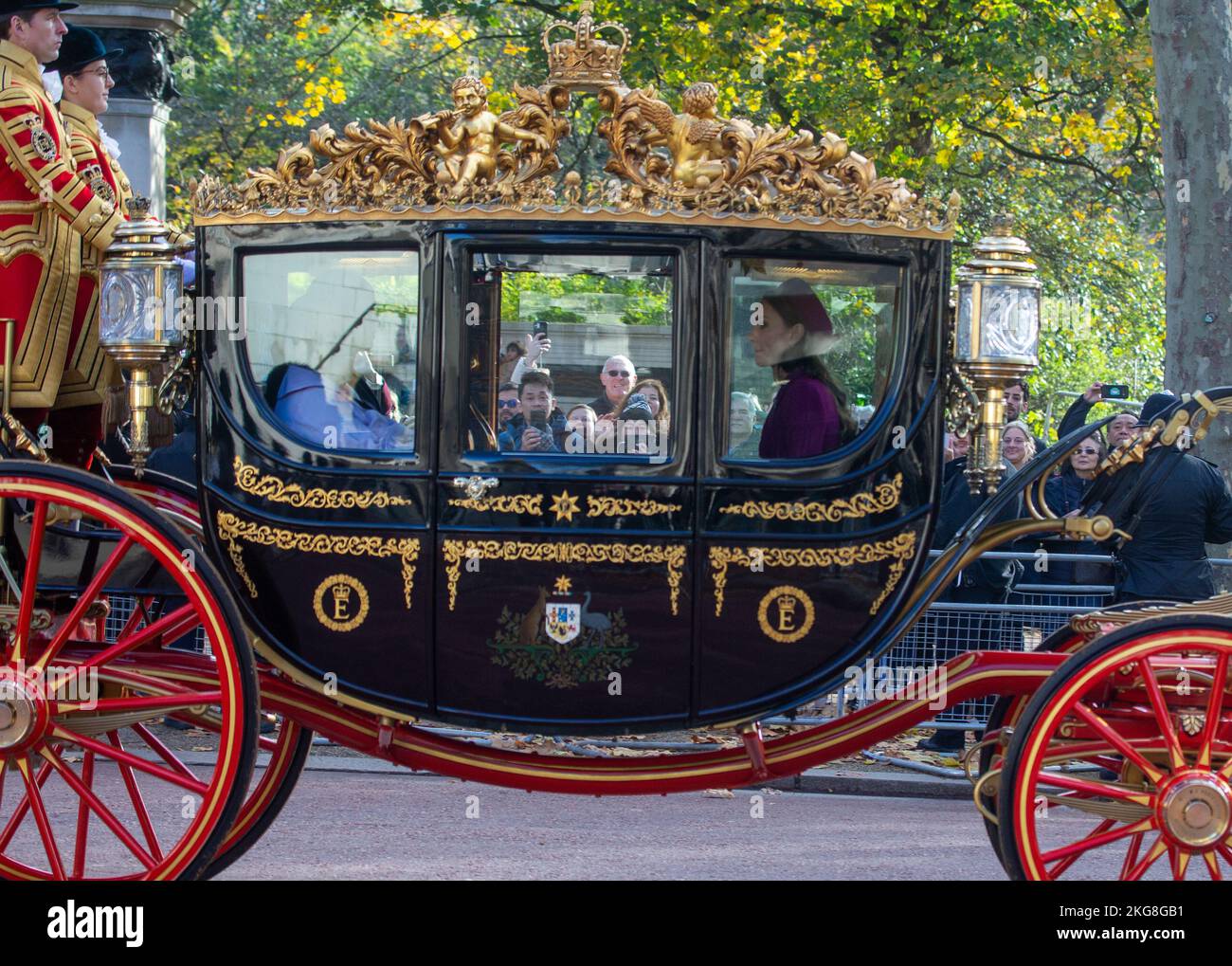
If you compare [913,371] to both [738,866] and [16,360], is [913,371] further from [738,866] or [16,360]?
[16,360]

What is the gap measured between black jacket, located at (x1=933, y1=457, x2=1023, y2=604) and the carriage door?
3.24 m

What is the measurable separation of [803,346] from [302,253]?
136 cm

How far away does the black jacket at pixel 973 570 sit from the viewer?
7.03 meters

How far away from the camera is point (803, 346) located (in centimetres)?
415

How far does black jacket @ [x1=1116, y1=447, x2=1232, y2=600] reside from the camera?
6.54m

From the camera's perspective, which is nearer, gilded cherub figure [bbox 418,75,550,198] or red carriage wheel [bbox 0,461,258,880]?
red carriage wheel [bbox 0,461,258,880]

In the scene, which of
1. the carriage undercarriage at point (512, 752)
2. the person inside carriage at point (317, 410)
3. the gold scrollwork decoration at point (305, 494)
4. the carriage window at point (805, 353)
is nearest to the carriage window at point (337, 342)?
the person inside carriage at point (317, 410)

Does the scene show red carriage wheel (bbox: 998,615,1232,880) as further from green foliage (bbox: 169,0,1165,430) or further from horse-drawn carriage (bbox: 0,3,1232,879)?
green foliage (bbox: 169,0,1165,430)

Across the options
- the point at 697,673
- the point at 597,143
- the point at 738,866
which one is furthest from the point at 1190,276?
the point at 597,143

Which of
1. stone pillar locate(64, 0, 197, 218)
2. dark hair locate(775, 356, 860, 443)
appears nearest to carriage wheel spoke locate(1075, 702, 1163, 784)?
dark hair locate(775, 356, 860, 443)

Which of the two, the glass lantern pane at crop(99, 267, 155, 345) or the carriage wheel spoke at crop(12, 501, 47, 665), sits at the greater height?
the glass lantern pane at crop(99, 267, 155, 345)

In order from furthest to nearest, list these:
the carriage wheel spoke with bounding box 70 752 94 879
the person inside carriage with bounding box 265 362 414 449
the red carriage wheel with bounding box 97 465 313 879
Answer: the red carriage wheel with bounding box 97 465 313 879 → the person inside carriage with bounding box 265 362 414 449 → the carriage wheel spoke with bounding box 70 752 94 879

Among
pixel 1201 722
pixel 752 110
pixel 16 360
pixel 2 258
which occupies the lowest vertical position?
pixel 1201 722

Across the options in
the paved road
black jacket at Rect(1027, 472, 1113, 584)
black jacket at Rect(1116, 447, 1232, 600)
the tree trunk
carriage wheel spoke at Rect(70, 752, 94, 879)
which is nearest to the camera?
carriage wheel spoke at Rect(70, 752, 94, 879)
